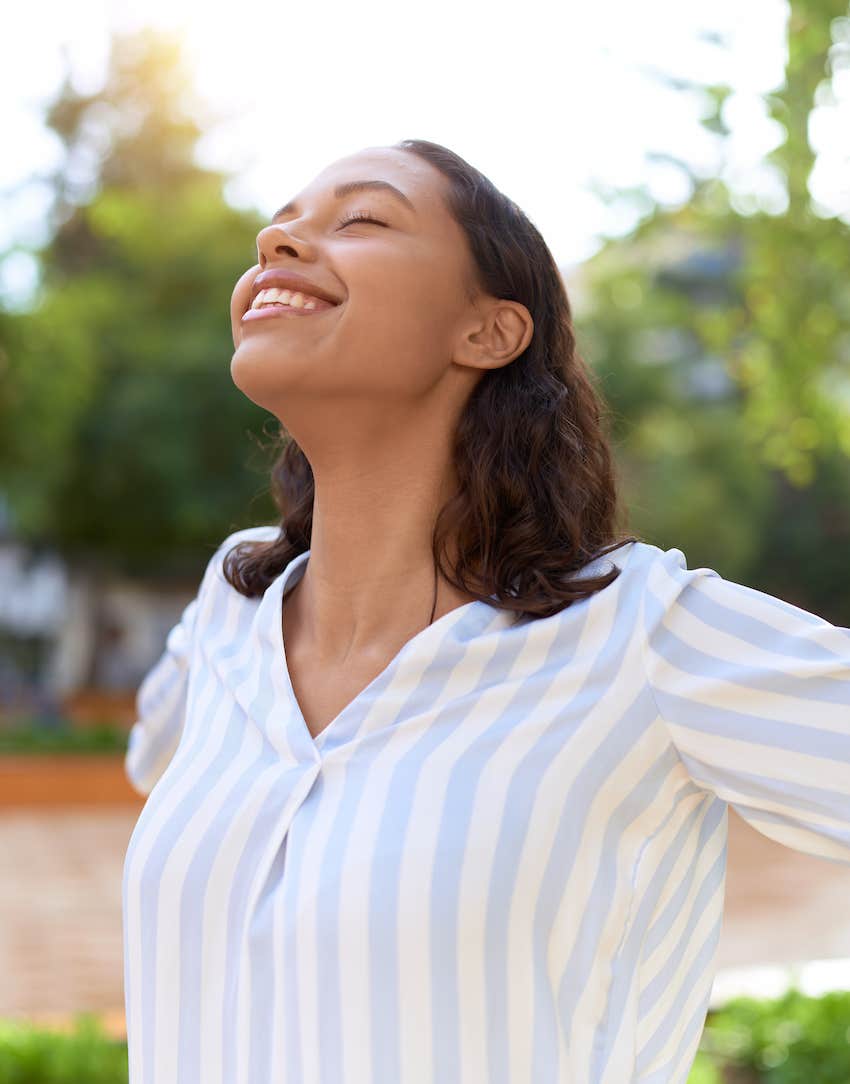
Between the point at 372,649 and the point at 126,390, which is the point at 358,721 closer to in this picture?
the point at 372,649

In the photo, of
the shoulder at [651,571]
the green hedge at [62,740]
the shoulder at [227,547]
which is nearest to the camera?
the shoulder at [651,571]

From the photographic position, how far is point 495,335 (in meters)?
1.79

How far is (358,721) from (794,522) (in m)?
25.9

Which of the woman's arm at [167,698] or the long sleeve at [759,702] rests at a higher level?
the woman's arm at [167,698]

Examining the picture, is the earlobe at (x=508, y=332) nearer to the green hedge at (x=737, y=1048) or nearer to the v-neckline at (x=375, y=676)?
the v-neckline at (x=375, y=676)

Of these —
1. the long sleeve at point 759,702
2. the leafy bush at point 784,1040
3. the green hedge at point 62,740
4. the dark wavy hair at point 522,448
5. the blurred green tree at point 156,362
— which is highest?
the blurred green tree at point 156,362

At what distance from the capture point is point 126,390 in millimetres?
18109

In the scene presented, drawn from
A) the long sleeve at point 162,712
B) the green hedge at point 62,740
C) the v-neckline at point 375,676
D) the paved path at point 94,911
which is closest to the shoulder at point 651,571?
the v-neckline at point 375,676

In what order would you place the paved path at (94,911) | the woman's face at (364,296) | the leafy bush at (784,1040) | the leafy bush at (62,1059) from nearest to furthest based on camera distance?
1. the woman's face at (364,296)
2. the leafy bush at (62,1059)
3. the leafy bush at (784,1040)
4. the paved path at (94,911)

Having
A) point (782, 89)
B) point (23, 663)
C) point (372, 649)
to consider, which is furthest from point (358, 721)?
point (23, 663)

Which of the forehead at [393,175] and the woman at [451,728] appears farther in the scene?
the forehead at [393,175]

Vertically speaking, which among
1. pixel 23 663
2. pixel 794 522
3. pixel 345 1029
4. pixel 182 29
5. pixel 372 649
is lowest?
pixel 345 1029

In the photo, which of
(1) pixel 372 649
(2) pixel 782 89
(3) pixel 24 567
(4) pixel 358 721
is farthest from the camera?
(3) pixel 24 567

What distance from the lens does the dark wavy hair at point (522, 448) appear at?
66.9 inches
